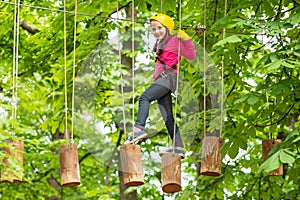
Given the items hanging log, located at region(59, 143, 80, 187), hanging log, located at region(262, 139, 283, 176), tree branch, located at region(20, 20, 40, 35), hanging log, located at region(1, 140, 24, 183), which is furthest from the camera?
tree branch, located at region(20, 20, 40, 35)

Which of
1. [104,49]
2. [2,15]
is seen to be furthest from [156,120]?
[2,15]

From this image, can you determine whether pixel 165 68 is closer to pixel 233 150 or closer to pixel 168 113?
pixel 168 113

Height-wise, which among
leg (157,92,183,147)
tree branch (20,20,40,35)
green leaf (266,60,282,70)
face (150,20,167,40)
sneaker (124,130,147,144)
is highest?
tree branch (20,20,40,35)

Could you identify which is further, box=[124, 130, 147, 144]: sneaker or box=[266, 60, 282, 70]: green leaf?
box=[266, 60, 282, 70]: green leaf

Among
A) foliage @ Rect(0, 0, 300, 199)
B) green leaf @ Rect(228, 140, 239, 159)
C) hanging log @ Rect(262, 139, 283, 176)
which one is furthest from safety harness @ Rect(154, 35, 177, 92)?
hanging log @ Rect(262, 139, 283, 176)

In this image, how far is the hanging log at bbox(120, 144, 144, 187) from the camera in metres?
5.77

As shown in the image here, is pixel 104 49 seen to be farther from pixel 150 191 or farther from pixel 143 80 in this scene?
pixel 150 191

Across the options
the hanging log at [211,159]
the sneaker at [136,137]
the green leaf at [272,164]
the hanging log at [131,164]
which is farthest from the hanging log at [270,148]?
the hanging log at [131,164]

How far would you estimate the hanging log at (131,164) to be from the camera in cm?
577

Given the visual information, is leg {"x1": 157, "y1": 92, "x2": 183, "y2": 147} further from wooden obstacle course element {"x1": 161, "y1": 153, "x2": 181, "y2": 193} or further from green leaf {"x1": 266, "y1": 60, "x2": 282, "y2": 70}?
green leaf {"x1": 266, "y1": 60, "x2": 282, "y2": 70}

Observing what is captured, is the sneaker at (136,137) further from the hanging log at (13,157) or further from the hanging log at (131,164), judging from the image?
the hanging log at (13,157)

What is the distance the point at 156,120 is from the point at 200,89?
2.67 metres

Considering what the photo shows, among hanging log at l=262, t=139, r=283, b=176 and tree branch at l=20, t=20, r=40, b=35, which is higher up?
tree branch at l=20, t=20, r=40, b=35

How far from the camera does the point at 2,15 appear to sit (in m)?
10.9
